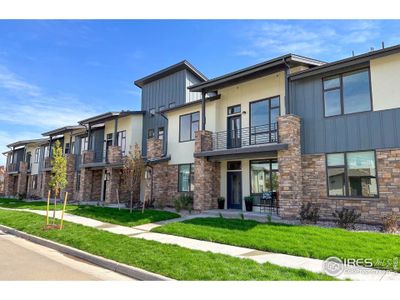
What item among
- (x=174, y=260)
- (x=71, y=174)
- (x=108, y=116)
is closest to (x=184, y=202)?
(x=108, y=116)

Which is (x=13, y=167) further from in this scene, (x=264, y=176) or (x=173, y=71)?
(x=264, y=176)

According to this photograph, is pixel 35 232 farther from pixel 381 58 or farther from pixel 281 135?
pixel 381 58

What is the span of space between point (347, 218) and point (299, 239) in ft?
11.2

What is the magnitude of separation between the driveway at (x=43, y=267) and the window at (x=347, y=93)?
1121cm

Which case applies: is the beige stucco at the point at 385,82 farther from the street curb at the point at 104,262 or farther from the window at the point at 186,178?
the window at the point at 186,178

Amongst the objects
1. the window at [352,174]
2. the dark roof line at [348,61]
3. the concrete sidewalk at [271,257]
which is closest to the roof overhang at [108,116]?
the concrete sidewalk at [271,257]

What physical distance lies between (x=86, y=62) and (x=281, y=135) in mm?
9227

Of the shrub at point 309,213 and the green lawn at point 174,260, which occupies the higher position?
the shrub at point 309,213

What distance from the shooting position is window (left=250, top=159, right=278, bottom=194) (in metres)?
15.6

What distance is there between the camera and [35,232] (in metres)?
11.7

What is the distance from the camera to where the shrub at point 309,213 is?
1216cm

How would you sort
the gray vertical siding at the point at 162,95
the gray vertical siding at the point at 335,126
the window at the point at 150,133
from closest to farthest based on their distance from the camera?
the gray vertical siding at the point at 335,126, the gray vertical siding at the point at 162,95, the window at the point at 150,133

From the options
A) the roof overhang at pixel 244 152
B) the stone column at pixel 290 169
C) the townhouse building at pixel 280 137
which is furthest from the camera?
the roof overhang at pixel 244 152

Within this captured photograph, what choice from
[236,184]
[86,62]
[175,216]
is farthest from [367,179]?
[86,62]
